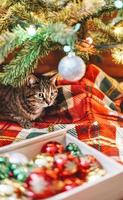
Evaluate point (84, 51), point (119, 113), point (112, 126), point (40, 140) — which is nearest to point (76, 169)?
point (40, 140)

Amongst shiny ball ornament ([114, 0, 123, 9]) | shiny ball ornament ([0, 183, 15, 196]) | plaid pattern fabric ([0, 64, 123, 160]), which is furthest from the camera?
plaid pattern fabric ([0, 64, 123, 160])

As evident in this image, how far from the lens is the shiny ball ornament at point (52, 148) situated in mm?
810

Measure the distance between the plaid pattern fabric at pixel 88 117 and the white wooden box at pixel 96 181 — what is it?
21 cm

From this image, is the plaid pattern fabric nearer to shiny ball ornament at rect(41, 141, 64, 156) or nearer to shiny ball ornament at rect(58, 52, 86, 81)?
shiny ball ornament at rect(41, 141, 64, 156)

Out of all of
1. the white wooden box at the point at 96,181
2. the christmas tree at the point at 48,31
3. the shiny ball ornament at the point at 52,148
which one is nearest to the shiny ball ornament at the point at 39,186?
the white wooden box at the point at 96,181

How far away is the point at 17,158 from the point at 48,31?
26 cm

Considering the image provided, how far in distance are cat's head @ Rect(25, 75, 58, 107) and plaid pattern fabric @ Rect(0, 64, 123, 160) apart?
0.26 feet

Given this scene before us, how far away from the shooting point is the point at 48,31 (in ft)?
2.41

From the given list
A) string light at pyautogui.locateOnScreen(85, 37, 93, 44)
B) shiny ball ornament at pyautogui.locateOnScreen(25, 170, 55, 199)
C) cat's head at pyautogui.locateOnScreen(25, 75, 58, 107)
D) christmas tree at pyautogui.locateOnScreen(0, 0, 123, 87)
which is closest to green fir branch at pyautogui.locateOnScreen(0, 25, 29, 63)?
christmas tree at pyautogui.locateOnScreen(0, 0, 123, 87)

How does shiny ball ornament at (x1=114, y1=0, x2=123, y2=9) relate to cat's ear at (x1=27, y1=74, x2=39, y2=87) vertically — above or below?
above

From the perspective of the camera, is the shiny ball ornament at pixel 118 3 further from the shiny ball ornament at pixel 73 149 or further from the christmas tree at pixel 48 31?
the shiny ball ornament at pixel 73 149

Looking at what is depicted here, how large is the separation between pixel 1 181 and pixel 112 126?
1.63ft

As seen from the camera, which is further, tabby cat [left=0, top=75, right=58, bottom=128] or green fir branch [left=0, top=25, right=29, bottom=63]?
tabby cat [left=0, top=75, right=58, bottom=128]

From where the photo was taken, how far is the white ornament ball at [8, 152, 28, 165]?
2.48ft
